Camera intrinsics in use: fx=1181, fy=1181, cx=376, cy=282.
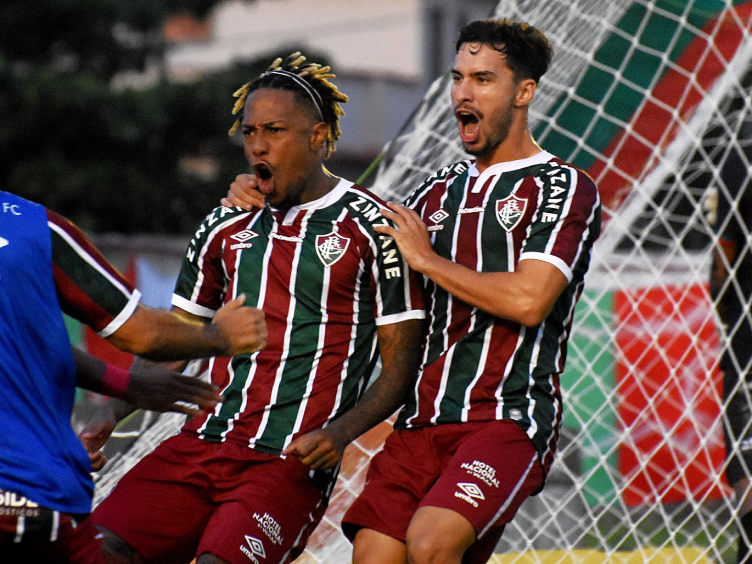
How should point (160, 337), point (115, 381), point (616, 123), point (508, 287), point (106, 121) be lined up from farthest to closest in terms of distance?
point (106, 121) → point (616, 123) → point (508, 287) → point (115, 381) → point (160, 337)

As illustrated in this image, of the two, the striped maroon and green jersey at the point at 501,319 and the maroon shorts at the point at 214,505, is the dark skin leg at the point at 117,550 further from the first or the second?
the striped maroon and green jersey at the point at 501,319

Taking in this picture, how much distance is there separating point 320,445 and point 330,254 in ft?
2.28

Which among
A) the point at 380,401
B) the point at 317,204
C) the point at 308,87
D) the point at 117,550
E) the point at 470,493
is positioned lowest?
the point at 117,550

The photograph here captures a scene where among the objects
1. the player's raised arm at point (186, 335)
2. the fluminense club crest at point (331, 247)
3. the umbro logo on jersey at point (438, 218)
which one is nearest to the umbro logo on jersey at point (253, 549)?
the player's raised arm at point (186, 335)

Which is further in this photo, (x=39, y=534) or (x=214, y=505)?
(x=214, y=505)

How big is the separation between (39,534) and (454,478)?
4.33 ft

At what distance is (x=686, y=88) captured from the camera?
19.7 feet

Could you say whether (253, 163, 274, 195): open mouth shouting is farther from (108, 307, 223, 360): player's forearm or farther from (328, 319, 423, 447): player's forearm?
(108, 307, 223, 360): player's forearm

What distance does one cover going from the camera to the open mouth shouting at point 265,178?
4.24 metres

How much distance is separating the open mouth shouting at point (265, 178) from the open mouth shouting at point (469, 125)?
2.30 ft

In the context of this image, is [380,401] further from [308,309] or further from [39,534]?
[39,534]

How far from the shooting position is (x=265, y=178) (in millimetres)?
4273

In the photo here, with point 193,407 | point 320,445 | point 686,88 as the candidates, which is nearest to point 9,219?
point 193,407

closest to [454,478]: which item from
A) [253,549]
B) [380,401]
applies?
[380,401]
